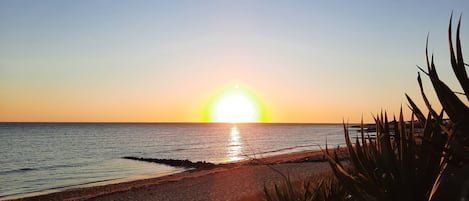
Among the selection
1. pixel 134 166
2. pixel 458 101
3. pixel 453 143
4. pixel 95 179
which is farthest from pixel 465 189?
pixel 134 166

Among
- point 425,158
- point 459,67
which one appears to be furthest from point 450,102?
point 425,158

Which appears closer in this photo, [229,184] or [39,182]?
[229,184]

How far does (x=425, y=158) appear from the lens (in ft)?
8.91

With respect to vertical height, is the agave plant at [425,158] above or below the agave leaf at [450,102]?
below

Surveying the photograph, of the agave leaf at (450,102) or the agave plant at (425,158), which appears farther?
the agave leaf at (450,102)

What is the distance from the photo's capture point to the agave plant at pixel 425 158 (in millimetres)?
2133

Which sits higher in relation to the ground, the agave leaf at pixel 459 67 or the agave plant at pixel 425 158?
the agave leaf at pixel 459 67

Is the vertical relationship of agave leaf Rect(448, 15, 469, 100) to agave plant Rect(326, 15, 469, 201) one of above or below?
above

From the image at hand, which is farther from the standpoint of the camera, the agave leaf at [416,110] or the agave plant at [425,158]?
the agave leaf at [416,110]

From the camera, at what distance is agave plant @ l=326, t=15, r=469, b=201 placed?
2.13 meters

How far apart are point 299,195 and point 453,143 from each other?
3.41 m

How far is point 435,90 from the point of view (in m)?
2.37

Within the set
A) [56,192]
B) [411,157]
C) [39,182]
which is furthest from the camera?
[39,182]

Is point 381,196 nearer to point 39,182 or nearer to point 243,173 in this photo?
point 243,173
